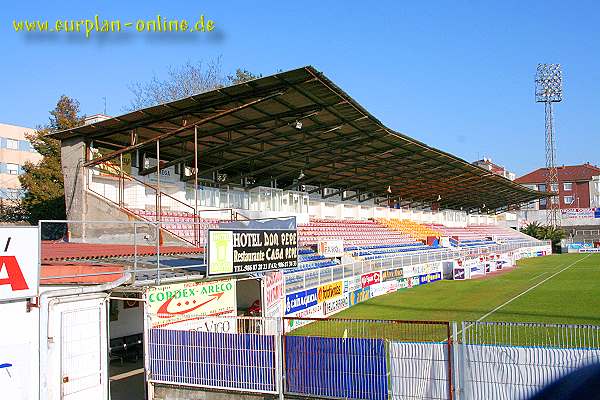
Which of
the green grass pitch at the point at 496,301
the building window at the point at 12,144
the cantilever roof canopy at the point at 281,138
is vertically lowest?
the green grass pitch at the point at 496,301

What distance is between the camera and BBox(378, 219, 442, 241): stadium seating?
181ft

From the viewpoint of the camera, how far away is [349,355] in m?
10.6

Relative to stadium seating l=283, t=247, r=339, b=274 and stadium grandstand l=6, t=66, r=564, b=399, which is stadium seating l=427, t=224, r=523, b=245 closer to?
stadium grandstand l=6, t=66, r=564, b=399

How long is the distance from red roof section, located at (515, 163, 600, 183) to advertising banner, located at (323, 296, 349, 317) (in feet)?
305

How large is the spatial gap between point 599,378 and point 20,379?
1051 cm

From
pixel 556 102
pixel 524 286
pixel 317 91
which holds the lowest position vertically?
pixel 524 286

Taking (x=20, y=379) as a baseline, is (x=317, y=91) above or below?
above

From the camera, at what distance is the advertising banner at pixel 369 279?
29.9 m

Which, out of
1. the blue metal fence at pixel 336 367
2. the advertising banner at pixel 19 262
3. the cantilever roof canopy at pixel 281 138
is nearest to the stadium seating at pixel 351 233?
the cantilever roof canopy at pixel 281 138

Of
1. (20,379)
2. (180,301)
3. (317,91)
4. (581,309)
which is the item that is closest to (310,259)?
(317,91)

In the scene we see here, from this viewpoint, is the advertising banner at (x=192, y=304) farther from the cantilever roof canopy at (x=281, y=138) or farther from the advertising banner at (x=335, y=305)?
the advertising banner at (x=335, y=305)

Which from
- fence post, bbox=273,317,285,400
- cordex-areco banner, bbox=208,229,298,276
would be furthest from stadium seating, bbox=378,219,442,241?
fence post, bbox=273,317,285,400

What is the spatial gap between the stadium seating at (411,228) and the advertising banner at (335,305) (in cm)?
2707

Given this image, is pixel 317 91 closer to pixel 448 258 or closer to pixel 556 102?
pixel 448 258
